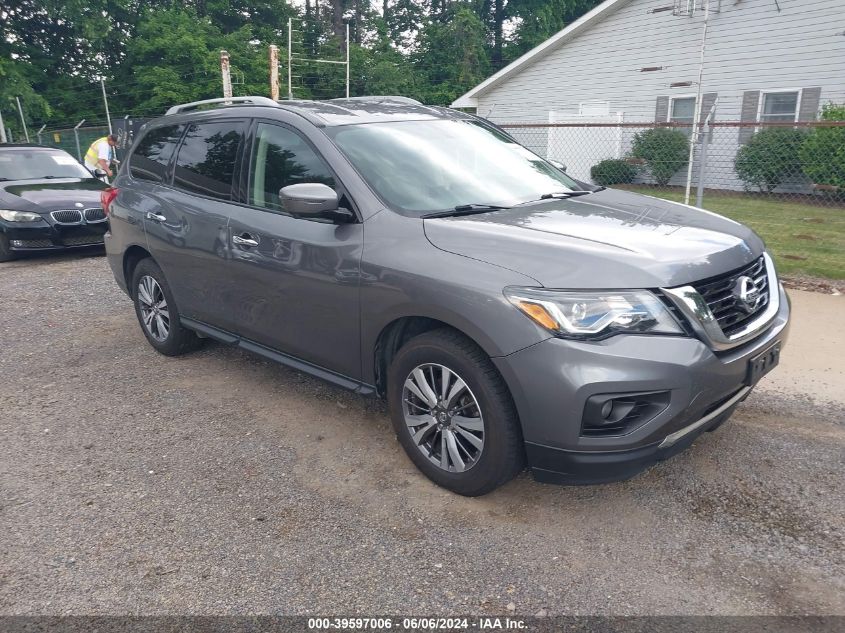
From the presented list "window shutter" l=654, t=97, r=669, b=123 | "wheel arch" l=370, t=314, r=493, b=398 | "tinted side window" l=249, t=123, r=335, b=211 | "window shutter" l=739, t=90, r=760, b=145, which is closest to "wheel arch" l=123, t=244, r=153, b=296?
"tinted side window" l=249, t=123, r=335, b=211

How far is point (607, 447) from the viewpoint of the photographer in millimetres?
2666

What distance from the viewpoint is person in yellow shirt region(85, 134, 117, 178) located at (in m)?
12.9

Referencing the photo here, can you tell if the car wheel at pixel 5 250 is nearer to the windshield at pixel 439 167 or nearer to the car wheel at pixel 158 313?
the car wheel at pixel 158 313

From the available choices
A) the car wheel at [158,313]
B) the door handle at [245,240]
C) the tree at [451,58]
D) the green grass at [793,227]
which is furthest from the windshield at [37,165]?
the tree at [451,58]

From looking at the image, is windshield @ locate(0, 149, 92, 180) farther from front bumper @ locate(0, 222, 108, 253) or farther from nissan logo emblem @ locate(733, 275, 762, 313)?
nissan logo emblem @ locate(733, 275, 762, 313)

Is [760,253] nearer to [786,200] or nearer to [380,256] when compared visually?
[380,256]

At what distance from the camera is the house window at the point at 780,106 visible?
14.6 meters

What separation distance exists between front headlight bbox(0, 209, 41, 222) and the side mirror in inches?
290

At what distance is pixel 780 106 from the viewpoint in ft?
48.8

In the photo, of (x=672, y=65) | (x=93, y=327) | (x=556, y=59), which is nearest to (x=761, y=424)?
(x=93, y=327)

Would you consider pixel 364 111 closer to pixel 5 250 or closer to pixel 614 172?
pixel 5 250

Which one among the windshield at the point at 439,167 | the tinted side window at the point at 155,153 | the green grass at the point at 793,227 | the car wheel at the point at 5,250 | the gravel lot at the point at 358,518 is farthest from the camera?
the car wheel at the point at 5,250

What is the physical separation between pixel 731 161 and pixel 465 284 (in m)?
10.8

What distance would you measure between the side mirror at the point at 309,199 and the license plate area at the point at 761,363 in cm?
206
